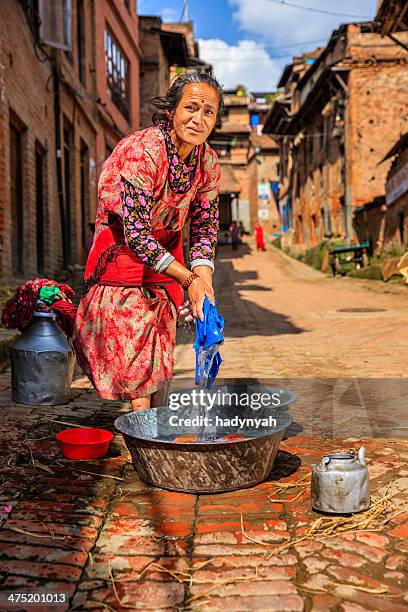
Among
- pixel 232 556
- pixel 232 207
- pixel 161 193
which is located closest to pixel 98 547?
pixel 232 556

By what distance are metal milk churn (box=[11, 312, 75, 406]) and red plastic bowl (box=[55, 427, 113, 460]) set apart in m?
1.26

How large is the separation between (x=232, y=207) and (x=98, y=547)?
45.9m

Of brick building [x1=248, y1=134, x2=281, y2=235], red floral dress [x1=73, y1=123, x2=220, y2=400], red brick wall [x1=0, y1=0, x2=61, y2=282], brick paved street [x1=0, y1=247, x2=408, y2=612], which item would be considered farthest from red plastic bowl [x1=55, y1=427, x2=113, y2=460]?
brick building [x1=248, y1=134, x2=281, y2=235]

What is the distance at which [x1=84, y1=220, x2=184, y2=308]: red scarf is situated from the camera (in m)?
3.07

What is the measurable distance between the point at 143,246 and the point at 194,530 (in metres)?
1.21

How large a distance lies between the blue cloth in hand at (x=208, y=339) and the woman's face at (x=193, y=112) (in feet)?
2.48

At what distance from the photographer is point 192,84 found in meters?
2.90

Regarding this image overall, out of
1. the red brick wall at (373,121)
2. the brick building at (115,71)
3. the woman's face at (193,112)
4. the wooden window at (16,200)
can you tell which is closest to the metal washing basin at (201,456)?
the woman's face at (193,112)

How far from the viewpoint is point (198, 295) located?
9.27 ft

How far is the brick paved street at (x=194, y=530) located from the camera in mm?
1959

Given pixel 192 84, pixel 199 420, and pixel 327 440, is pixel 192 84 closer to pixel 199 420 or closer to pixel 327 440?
pixel 199 420

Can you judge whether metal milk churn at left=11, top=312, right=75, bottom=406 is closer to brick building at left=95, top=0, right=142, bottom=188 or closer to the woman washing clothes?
the woman washing clothes

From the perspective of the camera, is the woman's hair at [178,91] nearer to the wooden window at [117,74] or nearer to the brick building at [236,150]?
the wooden window at [117,74]

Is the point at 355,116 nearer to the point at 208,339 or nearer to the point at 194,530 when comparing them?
the point at 208,339
